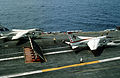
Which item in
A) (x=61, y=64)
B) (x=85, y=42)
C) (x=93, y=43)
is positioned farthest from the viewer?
(x=85, y=42)

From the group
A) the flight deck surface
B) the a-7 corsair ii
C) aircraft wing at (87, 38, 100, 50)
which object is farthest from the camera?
the a-7 corsair ii

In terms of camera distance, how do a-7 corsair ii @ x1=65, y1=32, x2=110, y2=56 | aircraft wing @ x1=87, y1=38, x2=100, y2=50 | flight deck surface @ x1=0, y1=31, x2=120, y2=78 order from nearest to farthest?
flight deck surface @ x1=0, y1=31, x2=120, y2=78
aircraft wing @ x1=87, y1=38, x2=100, y2=50
a-7 corsair ii @ x1=65, y1=32, x2=110, y2=56

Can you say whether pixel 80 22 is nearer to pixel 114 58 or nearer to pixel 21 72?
pixel 114 58

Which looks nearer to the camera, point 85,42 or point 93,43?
point 93,43

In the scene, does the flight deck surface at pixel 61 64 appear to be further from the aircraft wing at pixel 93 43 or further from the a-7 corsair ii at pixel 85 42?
the aircraft wing at pixel 93 43

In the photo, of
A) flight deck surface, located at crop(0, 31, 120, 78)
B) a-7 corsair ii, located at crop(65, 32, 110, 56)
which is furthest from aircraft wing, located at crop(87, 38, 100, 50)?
flight deck surface, located at crop(0, 31, 120, 78)

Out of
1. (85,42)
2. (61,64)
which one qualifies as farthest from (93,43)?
(61,64)

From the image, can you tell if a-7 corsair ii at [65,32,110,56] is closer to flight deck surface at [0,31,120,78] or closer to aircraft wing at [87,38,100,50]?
aircraft wing at [87,38,100,50]

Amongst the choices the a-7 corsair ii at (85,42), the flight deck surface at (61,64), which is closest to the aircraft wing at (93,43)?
the a-7 corsair ii at (85,42)

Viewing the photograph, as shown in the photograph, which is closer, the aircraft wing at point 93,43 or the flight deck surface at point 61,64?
the flight deck surface at point 61,64

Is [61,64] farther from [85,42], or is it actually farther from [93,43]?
[93,43]

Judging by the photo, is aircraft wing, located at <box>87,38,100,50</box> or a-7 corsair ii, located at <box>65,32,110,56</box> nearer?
aircraft wing, located at <box>87,38,100,50</box>

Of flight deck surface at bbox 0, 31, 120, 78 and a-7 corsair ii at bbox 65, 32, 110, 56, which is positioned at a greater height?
a-7 corsair ii at bbox 65, 32, 110, 56

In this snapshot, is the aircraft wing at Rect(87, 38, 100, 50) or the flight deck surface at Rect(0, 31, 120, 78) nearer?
the flight deck surface at Rect(0, 31, 120, 78)
